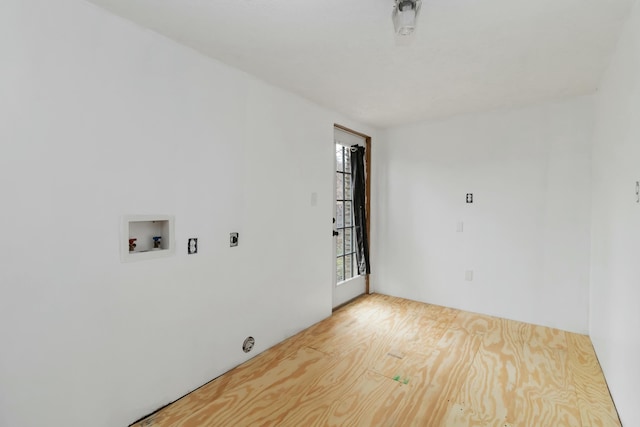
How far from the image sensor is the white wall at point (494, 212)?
3061mm

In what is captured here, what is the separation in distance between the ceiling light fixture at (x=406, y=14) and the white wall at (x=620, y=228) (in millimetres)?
1164

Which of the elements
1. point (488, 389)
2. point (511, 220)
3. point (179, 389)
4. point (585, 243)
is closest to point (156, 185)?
point (179, 389)

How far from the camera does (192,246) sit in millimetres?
2143

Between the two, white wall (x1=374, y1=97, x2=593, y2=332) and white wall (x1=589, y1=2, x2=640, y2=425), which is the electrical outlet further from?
white wall (x1=374, y1=97, x2=593, y2=332)

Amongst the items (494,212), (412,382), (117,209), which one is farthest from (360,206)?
(117,209)

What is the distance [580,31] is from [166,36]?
2534 mm

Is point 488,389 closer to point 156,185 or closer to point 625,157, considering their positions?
point 625,157

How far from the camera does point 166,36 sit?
194cm

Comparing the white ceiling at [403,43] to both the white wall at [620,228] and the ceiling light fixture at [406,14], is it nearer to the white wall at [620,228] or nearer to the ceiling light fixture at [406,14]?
the ceiling light fixture at [406,14]

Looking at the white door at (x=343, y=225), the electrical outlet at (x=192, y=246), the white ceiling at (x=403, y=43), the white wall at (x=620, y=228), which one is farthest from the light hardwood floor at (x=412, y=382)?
the white ceiling at (x=403, y=43)

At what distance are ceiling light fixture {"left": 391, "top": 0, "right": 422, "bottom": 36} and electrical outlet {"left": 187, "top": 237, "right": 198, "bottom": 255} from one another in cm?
179

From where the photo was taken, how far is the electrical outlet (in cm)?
212

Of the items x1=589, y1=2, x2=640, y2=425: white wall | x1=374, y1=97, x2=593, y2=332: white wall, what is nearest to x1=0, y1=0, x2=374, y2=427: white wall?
x1=374, y1=97, x2=593, y2=332: white wall

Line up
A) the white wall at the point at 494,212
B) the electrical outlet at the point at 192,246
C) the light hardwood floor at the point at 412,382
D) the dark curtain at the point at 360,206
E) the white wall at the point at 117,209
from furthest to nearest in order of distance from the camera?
the dark curtain at the point at 360,206 → the white wall at the point at 494,212 → the electrical outlet at the point at 192,246 → the light hardwood floor at the point at 412,382 → the white wall at the point at 117,209
